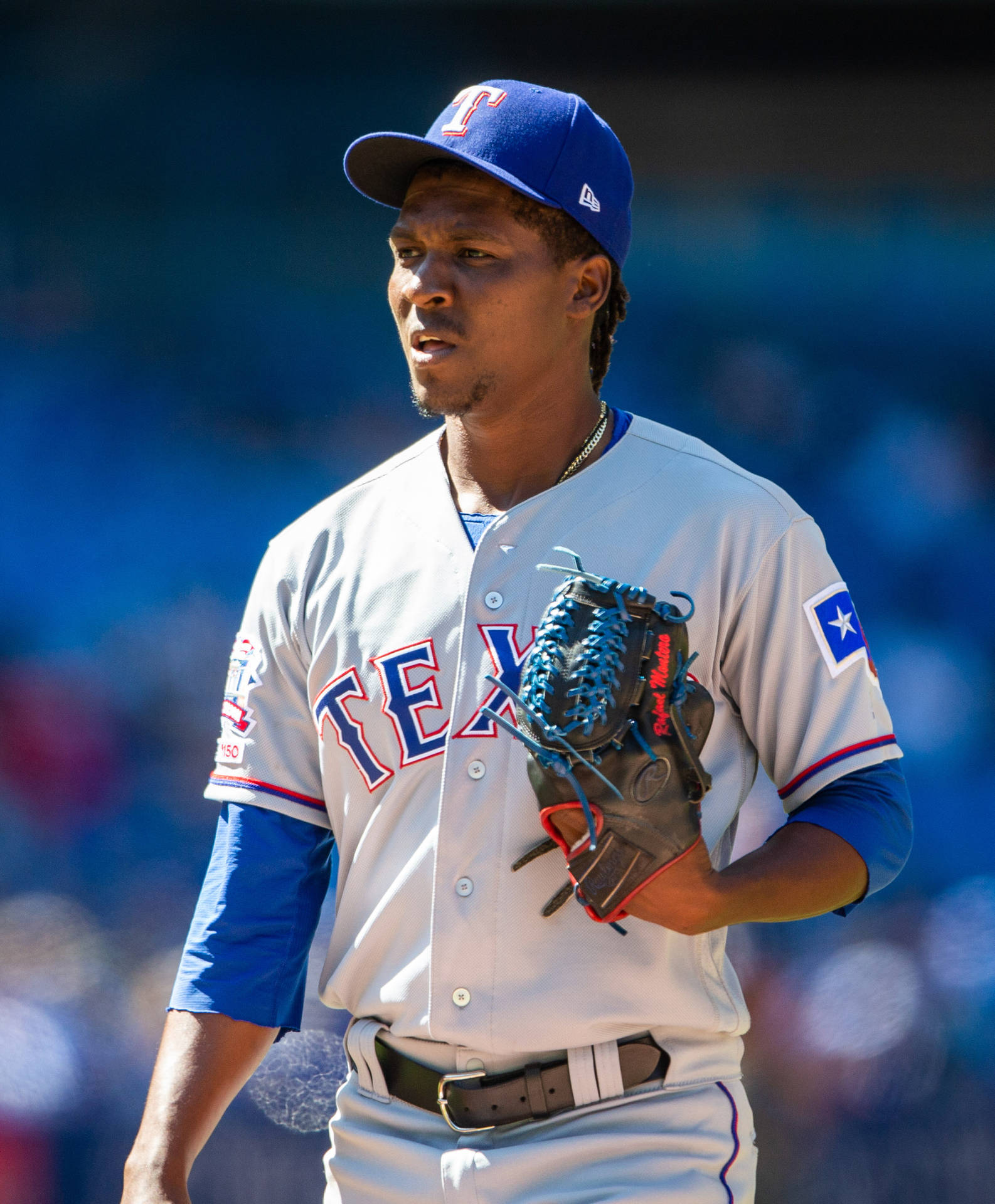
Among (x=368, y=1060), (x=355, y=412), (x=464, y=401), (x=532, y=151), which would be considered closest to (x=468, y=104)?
(x=532, y=151)

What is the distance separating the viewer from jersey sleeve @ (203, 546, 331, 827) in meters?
1.99

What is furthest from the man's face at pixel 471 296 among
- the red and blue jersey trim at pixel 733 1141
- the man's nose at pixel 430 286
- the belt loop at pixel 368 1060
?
the red and blue jersey trim at pixel 733 1141

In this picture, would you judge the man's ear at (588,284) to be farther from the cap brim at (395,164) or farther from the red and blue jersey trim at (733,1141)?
the red and blue jersey trim at (733,1141)

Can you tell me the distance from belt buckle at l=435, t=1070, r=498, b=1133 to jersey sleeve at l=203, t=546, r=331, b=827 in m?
0.44

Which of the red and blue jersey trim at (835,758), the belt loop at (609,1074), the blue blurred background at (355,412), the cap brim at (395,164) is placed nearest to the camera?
the belt loop at (609,1074)

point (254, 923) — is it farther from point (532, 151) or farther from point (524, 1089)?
point (532, 151)

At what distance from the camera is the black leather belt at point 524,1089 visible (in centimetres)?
171

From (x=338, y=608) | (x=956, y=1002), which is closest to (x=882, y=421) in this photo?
(x=956, y=1002)

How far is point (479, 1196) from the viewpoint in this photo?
169cm

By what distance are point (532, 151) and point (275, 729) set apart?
886 millimetres

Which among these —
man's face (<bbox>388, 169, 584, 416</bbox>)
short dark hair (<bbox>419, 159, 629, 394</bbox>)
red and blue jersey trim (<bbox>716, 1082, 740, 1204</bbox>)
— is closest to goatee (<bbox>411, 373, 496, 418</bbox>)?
man's face (<bbox>388, 169, 584, 416</bbox>)

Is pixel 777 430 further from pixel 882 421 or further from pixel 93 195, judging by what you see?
pixel 93 195

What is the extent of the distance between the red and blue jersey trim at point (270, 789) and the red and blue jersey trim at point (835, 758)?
2.18ft

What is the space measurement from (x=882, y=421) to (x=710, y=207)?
2.25 feet
